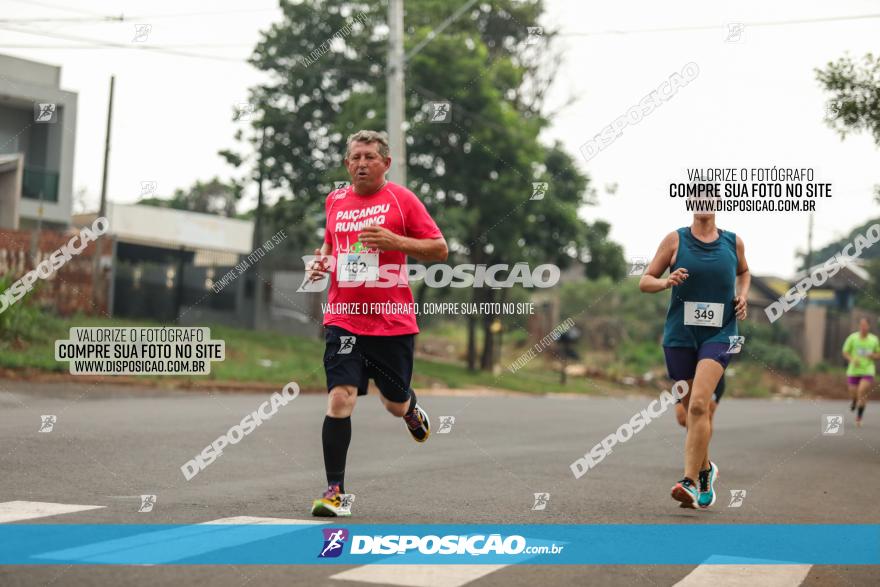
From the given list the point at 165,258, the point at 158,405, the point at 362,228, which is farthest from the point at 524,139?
the point at 362,228

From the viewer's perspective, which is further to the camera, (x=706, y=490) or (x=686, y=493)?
(x=706, y=490)

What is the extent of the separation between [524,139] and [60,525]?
25.5 metres

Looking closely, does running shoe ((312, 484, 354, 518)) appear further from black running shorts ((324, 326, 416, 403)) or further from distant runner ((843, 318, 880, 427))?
distant runner ((843, 318, 880, 427))

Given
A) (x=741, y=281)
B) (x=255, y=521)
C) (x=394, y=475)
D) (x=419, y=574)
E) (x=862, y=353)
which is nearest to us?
(x=419, y=574)

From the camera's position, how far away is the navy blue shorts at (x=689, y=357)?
7.36 meters

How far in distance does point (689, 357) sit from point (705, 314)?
1.10ft

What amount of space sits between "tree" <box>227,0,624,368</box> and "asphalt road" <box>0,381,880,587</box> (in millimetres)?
14088

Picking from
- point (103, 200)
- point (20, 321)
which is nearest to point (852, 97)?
point (20, 321)

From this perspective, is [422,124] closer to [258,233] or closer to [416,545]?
[258,233]

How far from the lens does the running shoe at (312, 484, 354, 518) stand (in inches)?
240

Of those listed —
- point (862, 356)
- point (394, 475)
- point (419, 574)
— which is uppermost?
point (862, 356)

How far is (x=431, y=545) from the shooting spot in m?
5.30

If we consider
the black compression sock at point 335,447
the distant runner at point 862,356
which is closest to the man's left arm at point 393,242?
the black compression sock at point 335,447

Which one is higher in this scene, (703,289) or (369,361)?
(703,289)
